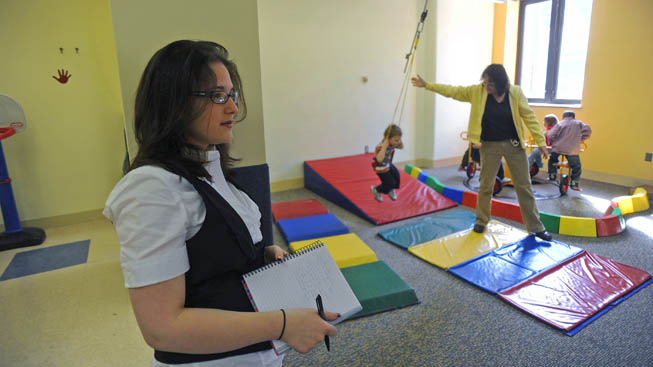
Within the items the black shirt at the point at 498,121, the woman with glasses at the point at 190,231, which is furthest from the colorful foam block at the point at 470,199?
the woman with glasses at the point at 190,231

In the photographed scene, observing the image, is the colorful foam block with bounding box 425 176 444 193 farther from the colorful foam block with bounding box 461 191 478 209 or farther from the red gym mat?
the colorful foam block with bounding box 461 191 478 209

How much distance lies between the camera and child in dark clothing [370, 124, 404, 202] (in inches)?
155

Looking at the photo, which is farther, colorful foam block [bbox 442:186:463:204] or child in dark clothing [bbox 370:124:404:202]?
colorful foam block [bbox 442:186:463:204]

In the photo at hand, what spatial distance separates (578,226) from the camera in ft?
12.3

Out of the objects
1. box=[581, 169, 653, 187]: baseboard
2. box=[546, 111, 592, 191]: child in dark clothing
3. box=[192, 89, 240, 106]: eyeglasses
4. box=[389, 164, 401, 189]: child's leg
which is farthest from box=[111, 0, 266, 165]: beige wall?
box=[581, 169, 653, 187]: baseboard

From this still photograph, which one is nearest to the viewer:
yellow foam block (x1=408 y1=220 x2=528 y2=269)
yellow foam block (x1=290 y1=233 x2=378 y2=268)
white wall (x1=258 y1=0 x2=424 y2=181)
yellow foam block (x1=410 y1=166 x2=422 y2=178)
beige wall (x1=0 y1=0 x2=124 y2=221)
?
yellow foam block (x1=290 y1=233 x2=378 y2=268)

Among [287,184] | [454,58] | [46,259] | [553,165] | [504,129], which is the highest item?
[454,58]

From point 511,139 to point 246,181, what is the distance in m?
2.47

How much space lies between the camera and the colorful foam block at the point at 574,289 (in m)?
2.48

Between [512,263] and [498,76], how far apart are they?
1632mm

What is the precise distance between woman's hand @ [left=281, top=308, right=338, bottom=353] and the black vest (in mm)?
114

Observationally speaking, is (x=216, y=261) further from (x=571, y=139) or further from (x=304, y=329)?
(x=571, y=139)

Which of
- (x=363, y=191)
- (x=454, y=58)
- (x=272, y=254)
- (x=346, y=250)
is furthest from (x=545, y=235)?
(x=454, y=58)

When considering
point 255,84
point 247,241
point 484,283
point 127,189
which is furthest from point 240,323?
point 484,283
